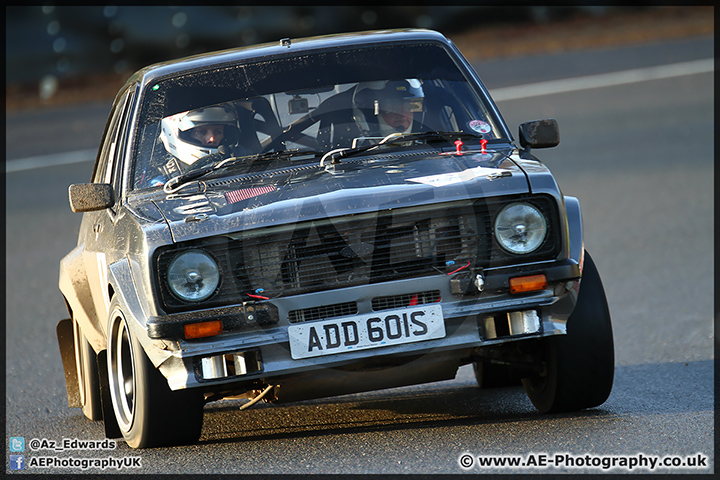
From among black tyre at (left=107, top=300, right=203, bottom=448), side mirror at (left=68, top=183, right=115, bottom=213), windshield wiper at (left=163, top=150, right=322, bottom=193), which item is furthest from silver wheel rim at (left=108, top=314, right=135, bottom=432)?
windshield wiper at (left=163, top=150, right=322, bottom=193)

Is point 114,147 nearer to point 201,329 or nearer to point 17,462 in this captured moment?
point 17,462

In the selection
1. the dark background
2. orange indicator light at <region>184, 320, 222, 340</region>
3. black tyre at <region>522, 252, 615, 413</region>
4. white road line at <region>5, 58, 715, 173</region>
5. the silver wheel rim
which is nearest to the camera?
orange indicator light at <region>184, 320, 222, 340</region>

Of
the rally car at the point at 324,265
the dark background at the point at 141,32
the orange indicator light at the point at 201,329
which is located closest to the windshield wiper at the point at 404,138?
the rally car at the point at 324,265

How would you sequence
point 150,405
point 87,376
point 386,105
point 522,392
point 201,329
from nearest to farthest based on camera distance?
point 201,329 → point 150,405 → point 386,105 → point 522,392 → point 87,376

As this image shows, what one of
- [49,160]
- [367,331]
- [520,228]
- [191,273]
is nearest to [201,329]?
[191,273]

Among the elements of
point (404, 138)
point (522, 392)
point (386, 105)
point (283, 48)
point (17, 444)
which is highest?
point (283, 48)

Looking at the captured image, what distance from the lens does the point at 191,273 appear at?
4676 millimetres

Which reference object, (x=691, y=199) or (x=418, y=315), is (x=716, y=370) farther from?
(x=691, y=199)

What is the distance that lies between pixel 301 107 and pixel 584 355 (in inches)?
76.7

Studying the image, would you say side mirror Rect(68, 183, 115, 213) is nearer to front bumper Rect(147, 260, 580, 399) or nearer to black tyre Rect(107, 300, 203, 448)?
black tyre Rect(107, 300, 203, 448)

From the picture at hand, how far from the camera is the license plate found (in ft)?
15.2

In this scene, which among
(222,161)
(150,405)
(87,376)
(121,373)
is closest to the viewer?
(150,405)

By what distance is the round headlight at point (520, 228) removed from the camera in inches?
189

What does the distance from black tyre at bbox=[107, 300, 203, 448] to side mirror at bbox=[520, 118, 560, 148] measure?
217 cm
